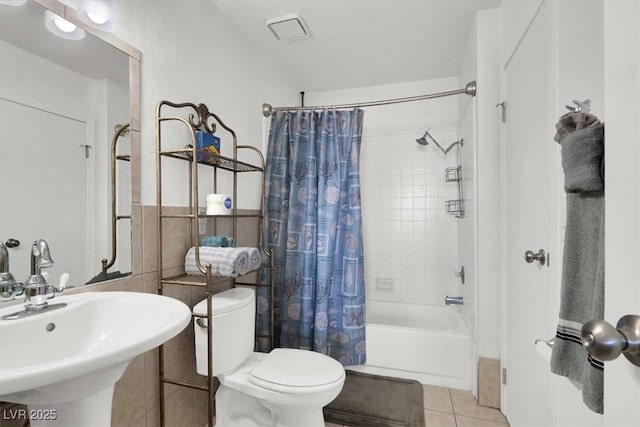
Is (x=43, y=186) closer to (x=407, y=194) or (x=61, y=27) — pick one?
(x=61, y=27)

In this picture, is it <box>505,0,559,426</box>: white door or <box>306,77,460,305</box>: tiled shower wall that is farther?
<box>306,77,460,305</box>: tiled shower wall

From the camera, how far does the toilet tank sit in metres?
1.40

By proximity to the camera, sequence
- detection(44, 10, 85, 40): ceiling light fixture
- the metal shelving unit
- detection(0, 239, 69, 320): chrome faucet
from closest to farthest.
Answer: detection(0, 239, 69, 320): chrome faucet < detection(44, 10, 85, 40): ceiling light fixture < the metal shelving unit

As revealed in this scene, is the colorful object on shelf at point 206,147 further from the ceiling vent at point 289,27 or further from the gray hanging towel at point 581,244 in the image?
the gray hanging towel at point 581,244

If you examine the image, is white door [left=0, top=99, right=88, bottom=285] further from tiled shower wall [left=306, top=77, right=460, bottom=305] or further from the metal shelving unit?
tiled shower wall [left=306, top=77, right=460, bottom=305]

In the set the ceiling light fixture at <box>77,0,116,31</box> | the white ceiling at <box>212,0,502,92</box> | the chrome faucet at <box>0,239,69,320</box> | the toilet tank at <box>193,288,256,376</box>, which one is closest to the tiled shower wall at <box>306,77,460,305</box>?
the white ceiling at <box>212,0,502,92</box>

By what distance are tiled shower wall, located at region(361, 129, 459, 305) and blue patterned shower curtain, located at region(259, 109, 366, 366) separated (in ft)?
2.70

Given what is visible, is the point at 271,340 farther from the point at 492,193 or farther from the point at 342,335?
the point at 492,193

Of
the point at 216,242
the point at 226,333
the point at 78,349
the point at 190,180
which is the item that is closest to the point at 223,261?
the point at 216,242

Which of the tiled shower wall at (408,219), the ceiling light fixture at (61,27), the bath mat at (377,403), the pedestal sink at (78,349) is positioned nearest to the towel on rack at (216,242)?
the pedestal sink at (78,349)

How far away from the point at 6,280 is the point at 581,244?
4.97 ft

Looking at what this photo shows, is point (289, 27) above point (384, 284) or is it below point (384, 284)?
above

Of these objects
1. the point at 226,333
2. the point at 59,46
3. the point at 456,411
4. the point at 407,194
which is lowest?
the point at 456,411

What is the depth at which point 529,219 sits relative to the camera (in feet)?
4.46
